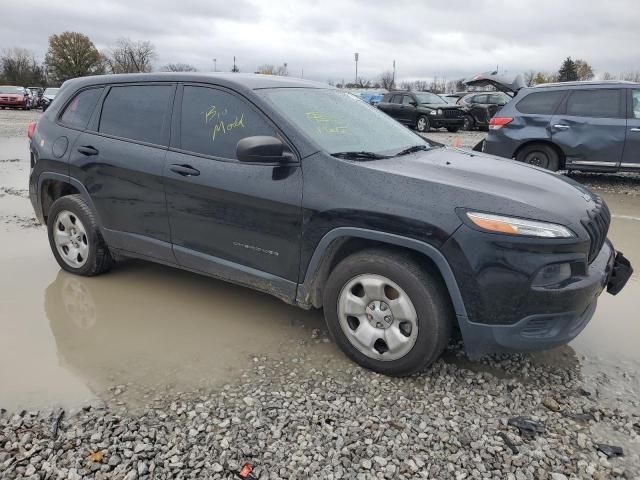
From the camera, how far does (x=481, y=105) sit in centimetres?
1934

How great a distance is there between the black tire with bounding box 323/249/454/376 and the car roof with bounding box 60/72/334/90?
1431mm

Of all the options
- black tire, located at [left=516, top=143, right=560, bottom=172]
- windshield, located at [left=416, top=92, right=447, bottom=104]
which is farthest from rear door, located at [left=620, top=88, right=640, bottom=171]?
windshield, located at [left=416, top=92, right=447, bottom=104]

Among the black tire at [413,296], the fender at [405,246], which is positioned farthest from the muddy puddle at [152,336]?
the fender at [405,246]

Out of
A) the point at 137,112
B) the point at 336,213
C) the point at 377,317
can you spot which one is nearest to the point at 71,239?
the point at 137,112

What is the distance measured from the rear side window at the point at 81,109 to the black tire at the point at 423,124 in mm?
16022

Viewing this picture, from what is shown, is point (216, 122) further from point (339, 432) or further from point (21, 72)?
point (21, 72)

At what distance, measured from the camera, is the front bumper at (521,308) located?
269cm

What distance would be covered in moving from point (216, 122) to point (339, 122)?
83 centimetres

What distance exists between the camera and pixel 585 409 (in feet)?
9.24

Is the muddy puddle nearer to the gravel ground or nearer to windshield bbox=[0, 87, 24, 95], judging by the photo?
the gravel ground

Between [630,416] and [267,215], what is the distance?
227 cm

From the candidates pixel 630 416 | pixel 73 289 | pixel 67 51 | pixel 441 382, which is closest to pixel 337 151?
pixel 441 382

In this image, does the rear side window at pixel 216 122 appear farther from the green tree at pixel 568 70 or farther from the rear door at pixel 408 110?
the green tree at pixel 568 70

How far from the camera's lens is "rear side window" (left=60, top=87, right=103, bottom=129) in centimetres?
430
